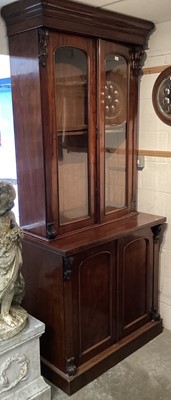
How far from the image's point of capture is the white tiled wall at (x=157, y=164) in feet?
8.11

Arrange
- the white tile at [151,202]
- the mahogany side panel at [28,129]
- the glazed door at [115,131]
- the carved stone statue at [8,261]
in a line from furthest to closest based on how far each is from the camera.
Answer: the white tile at [151,202] < the glazed door at [115,131] < the mahogany side panel at [28,129] < the carved stone statue at [8,261]

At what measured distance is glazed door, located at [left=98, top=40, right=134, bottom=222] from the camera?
2279 mm

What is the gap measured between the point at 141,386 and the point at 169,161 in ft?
4.73

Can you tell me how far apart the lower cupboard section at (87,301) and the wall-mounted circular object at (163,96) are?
78 cm

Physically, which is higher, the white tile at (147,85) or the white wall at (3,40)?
the white wall at (3,40)

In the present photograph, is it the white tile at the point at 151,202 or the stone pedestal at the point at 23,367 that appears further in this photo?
the white tile at the point at 151,202

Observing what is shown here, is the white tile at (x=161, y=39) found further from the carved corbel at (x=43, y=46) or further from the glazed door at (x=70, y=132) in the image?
the carved corbel at (x=43, y=46)

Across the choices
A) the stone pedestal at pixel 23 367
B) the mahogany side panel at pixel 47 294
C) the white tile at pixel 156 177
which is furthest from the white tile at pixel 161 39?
the stone pedestal at pixel 23 367

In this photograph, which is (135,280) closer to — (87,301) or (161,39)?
(87,301)

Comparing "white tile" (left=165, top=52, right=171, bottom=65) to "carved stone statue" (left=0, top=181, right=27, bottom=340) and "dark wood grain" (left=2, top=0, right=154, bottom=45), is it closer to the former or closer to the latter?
"dark wood grain" (left=2, top=0, right=154, bottom=45)

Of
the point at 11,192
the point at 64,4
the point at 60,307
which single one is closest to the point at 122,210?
the point at 60,307

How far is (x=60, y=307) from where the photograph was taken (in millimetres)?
2076

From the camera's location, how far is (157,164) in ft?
8.55

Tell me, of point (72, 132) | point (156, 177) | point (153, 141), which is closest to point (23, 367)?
point (72, 132)
